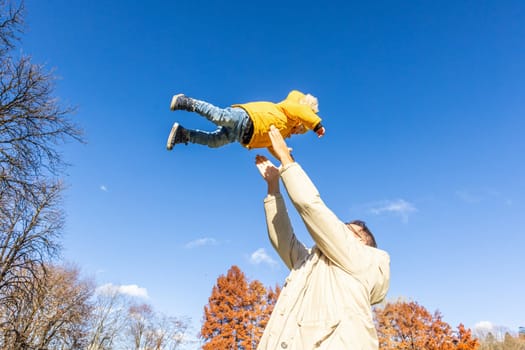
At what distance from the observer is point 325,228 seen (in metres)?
1.97

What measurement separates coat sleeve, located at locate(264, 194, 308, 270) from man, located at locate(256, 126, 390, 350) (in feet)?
0.92

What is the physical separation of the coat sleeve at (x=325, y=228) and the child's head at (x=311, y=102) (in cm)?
158

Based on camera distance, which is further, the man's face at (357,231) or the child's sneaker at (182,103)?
the child's sneaker at (182,103)

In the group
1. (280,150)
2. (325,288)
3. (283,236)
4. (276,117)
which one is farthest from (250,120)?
(325,288)

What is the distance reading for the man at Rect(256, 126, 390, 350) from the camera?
5.99 ft

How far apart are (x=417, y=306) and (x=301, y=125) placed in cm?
2653

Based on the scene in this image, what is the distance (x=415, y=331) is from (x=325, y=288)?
1055 inches

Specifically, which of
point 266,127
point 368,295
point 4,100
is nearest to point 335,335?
point 368,295

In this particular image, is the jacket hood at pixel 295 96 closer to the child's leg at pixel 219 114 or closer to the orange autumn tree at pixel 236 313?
the child's leg at pixel 219 114

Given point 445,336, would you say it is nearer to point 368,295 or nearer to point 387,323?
point 387,323

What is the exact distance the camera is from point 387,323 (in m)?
25.5

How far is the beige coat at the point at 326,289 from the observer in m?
1.83

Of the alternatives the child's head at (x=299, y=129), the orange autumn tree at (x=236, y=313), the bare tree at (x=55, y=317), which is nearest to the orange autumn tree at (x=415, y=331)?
the orange autumn tree at (x=236, y=313)

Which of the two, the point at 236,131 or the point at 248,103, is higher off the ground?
the point at 248,103
